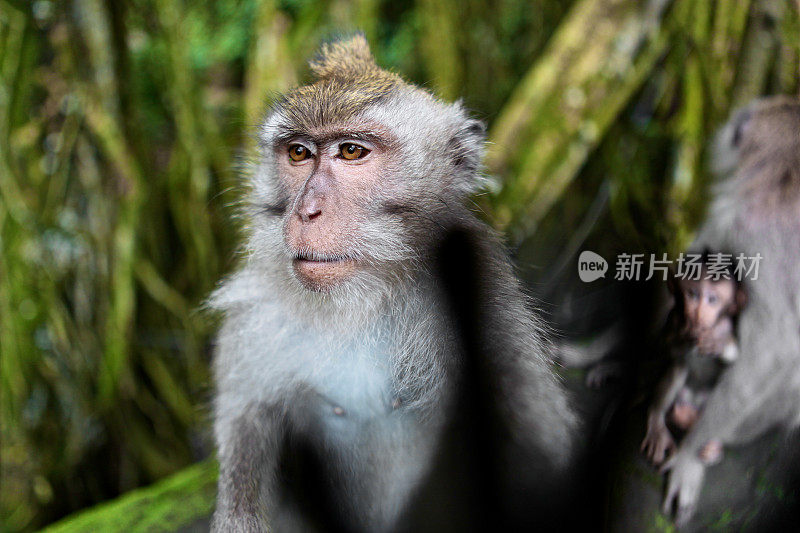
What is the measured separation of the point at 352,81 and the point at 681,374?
1.22 m

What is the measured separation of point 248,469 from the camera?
67.4 inches

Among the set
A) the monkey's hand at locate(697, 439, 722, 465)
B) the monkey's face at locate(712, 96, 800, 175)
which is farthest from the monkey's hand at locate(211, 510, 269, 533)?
the monkey's face at locate(712, 96, 800, 175)

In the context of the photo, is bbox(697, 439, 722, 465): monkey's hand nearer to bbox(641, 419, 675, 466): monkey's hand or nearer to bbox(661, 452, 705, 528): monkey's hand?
bbox(661, 452, 705, 528): monkey's hand

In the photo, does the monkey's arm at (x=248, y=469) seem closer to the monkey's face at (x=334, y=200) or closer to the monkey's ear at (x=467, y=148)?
the monkey's face at (x=334, y=200)

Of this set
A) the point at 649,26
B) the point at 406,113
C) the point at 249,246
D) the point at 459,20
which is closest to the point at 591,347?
the point at 406,113

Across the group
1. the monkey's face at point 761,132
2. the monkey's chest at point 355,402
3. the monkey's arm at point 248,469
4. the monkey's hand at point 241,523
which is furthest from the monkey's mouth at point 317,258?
the monkey's face at point 761,132

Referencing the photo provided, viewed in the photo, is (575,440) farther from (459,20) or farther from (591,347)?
(459,20)

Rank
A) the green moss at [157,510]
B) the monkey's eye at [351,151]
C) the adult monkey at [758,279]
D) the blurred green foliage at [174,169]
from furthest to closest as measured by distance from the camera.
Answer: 1. the blurred green foliage at [174,169]
2. the green moss at [157,510]
3. the adult monkey at [758,279]
4. the monkey's eye at [351,151]

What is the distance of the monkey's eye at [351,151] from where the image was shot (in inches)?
65.9

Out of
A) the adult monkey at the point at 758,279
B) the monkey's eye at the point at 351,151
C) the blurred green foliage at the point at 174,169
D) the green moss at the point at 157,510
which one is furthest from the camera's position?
the blurred green foliage at the point at 174,169

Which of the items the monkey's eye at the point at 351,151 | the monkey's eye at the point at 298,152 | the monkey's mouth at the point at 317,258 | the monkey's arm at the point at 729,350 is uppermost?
the monkey's eye at the point at 351,151

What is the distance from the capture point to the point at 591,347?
168 cm

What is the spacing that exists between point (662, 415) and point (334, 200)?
0.95m

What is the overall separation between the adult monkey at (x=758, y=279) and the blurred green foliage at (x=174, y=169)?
0.30m
